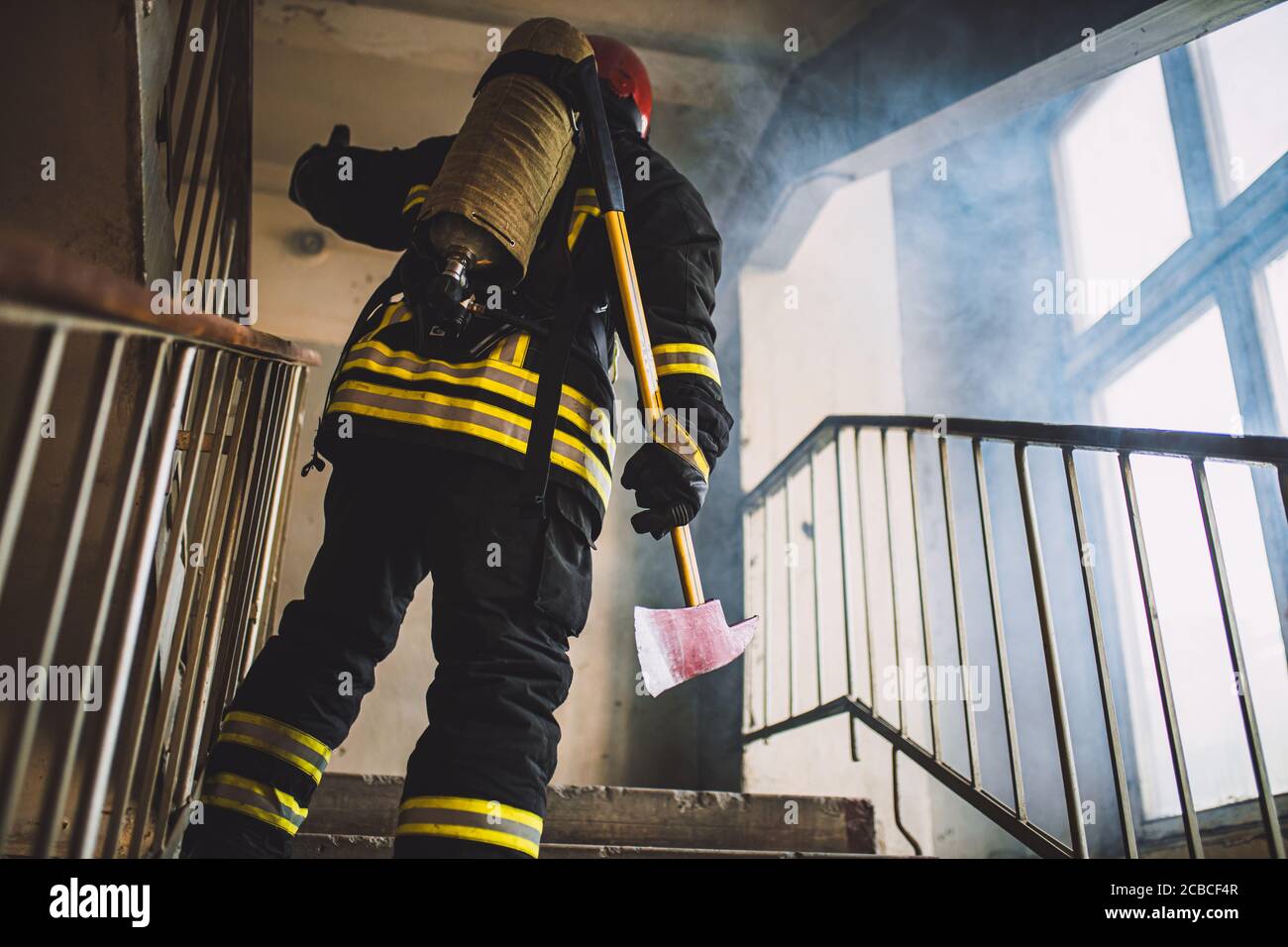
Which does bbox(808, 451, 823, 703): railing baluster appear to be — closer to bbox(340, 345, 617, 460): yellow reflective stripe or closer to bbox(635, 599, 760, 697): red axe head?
bbox(635, 599, 760, 697): red axe head

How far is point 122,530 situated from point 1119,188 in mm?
4195

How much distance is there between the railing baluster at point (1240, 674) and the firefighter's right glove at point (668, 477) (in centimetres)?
87

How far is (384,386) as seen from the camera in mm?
1469

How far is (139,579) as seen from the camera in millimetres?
994

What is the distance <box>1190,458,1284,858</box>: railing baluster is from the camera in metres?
1.33

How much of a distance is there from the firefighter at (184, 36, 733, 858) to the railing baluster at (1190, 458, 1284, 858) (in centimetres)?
84

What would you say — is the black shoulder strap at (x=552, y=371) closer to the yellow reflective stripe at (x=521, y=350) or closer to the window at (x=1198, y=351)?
the yellow reflective stripe at (x=521, y=350)

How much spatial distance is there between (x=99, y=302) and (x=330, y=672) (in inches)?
27.3

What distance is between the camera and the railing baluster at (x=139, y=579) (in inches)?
34.9

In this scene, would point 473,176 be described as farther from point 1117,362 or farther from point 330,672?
point 1117,362

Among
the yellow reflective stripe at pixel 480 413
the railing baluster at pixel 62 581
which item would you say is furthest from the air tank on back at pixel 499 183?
the railing baluster at pixel 62 581

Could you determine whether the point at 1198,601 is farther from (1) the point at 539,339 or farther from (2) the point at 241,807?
(2) the point at 241,807
